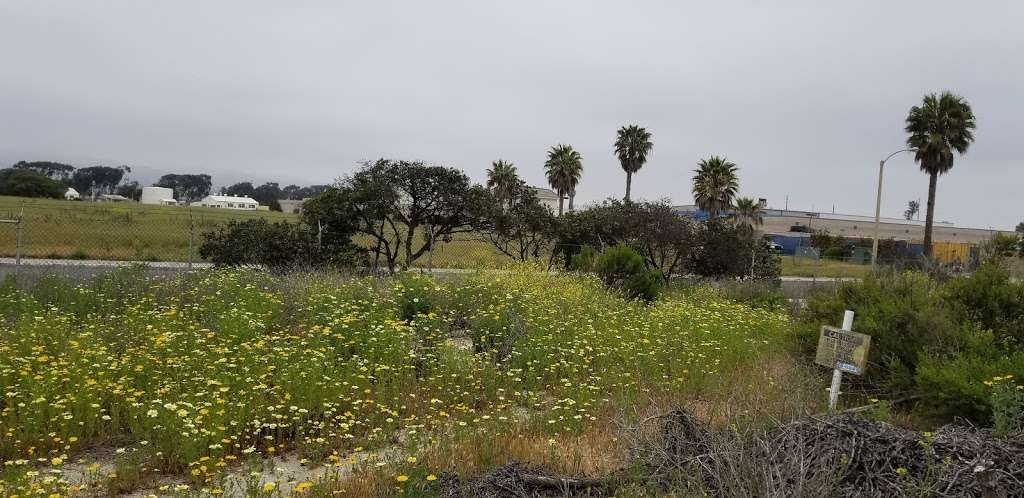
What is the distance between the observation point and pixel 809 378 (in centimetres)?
722

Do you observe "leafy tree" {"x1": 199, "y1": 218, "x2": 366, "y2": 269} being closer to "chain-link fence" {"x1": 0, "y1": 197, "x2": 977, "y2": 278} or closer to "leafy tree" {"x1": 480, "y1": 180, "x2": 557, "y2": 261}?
"chain-link fence" {"x1": 0, "y1": 197, "x2": 977, "y2": 278}

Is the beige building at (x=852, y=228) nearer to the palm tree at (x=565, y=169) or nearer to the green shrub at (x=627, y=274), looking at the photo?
the palm tree at (x=565, y=169)

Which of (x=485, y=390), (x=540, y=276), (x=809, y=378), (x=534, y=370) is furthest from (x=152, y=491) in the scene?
(x=540, y=276)

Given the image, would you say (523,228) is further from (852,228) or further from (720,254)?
(852,228)

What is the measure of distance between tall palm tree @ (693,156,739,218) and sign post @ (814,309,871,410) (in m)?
32.9

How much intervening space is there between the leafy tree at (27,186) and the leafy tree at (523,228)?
59977mm

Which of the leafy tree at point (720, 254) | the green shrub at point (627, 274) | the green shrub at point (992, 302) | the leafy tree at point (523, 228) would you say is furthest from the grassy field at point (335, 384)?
the leafy tree at point (720, 254)

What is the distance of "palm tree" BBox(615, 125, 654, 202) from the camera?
151 ft

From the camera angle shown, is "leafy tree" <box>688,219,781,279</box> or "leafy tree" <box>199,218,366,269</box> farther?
"leafy tree" <box>688,219,781,279</box>

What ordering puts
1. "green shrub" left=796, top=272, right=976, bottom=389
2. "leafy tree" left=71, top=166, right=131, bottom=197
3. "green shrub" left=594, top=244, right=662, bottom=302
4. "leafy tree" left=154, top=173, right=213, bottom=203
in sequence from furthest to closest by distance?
1. "leafy tree" left=154, top=173, right=213, bottom=203
2. "leafy tree" left=71, top=166, right=131, bottom=197
3. "green shrub" left=594, top=244, right=662, bottom=302
4. "green shrub" left=796, top=272, right=976, bottom=389

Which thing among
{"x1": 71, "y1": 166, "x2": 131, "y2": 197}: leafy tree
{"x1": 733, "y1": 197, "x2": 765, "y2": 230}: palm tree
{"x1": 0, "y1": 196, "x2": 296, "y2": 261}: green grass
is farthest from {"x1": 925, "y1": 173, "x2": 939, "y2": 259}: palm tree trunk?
{"x1": 71, "y1": 166, "x2": 131, "y2": 197}: leafy tree

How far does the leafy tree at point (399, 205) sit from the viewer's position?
1986 centimetres

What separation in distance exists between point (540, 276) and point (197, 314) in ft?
21.4

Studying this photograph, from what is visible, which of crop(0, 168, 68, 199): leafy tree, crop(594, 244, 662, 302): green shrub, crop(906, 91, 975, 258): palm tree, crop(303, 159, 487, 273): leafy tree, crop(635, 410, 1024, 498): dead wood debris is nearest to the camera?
crop(635, 410, 1024, 498): dead wood debris
